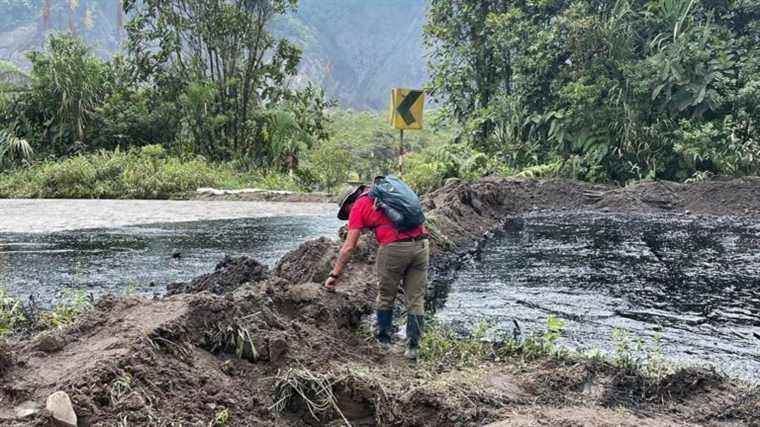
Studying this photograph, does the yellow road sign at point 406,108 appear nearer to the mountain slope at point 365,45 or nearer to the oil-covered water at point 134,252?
the oil-covered water at point 134,252

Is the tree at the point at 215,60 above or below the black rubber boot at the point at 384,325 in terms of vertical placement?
above

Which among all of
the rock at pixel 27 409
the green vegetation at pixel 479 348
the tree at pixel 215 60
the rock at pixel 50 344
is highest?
the tree at pixel 215 60

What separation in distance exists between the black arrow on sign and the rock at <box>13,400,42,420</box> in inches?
323

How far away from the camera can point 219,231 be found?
12.2 meters

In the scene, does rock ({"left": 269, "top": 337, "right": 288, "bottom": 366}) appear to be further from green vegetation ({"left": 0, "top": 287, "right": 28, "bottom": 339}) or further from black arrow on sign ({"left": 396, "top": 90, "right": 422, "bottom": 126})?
black arrow on sign ({"left": 396, "top": 90, "right": 422, "bottom": 126})

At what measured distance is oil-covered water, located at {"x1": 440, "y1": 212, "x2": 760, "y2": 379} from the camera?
5.68 meters

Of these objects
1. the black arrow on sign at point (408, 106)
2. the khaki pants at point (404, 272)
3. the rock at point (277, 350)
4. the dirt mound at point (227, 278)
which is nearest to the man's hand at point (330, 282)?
the khaki pants at point (404, 272)

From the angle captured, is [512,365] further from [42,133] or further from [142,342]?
[42,133]

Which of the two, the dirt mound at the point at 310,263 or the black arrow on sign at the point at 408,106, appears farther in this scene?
the black arrow on sign at the point at 408,106

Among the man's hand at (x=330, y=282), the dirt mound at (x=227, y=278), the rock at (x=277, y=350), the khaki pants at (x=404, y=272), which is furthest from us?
the dirt mound at (x=227, y=278)

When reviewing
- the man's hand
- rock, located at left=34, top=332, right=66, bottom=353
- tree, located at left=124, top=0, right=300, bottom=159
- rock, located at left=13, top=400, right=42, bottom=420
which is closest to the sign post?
the man's hand

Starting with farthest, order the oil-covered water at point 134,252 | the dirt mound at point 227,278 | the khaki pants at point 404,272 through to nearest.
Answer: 1. the oil-covered water at point 134,252
2. the dirt mound at point 227,278
3. the khaki pants at point 404,272

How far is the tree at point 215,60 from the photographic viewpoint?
23.1 metres

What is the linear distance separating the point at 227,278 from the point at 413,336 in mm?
2567
